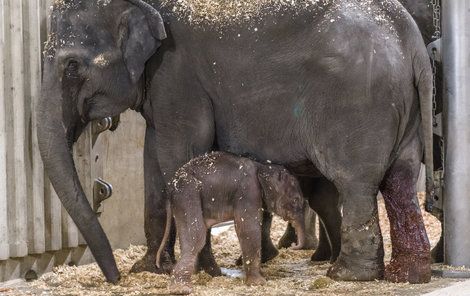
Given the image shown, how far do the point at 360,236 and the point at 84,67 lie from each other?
1.81 m

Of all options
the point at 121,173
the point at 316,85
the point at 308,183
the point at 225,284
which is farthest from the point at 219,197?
the point at 121,173

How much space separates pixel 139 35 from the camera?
6.02m

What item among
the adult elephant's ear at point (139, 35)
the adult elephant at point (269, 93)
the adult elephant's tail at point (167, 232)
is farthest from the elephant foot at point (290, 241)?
the adult elephant's ear at point (139, 35)

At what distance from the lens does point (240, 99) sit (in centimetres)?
616

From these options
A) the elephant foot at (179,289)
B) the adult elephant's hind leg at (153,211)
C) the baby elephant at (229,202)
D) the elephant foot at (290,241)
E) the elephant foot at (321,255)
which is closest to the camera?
the elephant foot at (179,289)

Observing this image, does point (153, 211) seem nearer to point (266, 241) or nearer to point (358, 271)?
point (266, 241)

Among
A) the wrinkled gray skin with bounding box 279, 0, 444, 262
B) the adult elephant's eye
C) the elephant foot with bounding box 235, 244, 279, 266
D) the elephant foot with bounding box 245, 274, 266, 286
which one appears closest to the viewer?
the elephant foot with bounding box 245, 274, 266, 286

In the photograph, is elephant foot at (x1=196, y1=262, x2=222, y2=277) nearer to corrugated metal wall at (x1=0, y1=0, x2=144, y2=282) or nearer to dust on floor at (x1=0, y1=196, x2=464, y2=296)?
dust on floor at (x1=0, y1=196, x2=464, y2=296)

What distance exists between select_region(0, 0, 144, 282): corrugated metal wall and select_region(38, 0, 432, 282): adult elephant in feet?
0.80

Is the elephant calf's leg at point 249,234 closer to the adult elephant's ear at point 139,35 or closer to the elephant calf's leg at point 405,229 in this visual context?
the elephant calf's leg at point 405,229

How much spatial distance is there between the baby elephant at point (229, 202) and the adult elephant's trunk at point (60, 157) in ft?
2.03

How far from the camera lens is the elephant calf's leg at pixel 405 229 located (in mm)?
5879

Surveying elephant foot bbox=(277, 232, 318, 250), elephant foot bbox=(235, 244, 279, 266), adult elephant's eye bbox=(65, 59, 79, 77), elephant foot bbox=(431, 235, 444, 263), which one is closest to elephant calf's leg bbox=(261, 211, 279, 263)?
elephant foot bbox=(235, 244, 279, 266)

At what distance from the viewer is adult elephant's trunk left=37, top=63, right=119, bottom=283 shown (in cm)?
603
